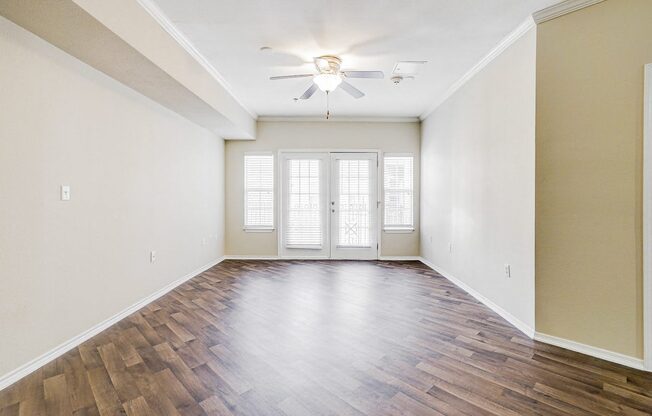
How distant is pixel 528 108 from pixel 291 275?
146 inches

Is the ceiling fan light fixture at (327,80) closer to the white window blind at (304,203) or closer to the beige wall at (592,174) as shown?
the beige wall at (592,174)

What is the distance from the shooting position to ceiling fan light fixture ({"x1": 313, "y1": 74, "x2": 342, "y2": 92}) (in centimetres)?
325

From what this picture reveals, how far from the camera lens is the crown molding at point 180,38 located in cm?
243

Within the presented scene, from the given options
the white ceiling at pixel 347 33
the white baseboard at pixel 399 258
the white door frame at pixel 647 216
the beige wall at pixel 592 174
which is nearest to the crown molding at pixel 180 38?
the white ceiling at pixel 347 33

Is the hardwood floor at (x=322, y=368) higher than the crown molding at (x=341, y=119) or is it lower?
lower

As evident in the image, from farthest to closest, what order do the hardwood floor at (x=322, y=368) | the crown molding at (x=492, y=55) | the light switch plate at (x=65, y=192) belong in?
the crown molding at (x=492, y=55), the light switch plate at (x=65, y=192), the hardwood floor at (x=322, y=368)

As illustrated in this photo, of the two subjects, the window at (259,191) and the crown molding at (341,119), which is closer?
the crown molding at (341,119)

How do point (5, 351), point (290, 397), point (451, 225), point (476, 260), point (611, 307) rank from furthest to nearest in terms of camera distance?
point (451, 225)
point (476, 260)
point (611, 307)
point (5, 351)
point (290, 397)

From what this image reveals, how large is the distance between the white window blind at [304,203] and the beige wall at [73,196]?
236 centimetres

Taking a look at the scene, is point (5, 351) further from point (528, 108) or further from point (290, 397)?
point (528, 108)

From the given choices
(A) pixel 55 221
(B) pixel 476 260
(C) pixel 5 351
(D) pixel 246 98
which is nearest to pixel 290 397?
(C) pixel 5 351

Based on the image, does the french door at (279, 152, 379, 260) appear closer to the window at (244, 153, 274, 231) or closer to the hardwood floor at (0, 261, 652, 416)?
the window at (244, 153, 274, 231)

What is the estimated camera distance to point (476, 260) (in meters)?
3.64

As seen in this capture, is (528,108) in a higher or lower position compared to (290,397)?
higher
